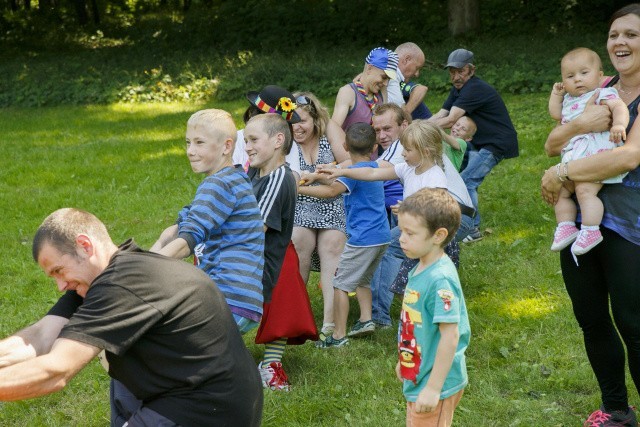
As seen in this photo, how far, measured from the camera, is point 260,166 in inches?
189

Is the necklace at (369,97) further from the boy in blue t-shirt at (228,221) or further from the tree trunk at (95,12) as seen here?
the tree trunk at (95,12)

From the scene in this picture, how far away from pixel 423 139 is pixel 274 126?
1105 millimetres

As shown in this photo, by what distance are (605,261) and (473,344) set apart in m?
1.81

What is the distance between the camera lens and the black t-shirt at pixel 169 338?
113 inches

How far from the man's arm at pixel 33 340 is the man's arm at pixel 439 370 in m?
1.42

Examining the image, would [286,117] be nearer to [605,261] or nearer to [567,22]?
[605,261]

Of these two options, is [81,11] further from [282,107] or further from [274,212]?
[274,212]

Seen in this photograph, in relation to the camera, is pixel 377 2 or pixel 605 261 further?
pixel 377 2

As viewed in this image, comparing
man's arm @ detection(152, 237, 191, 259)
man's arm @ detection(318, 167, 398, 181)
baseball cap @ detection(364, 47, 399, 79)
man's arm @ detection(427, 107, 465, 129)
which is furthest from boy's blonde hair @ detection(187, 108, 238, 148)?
man's arm @ detection(427, 107, 465, 129)

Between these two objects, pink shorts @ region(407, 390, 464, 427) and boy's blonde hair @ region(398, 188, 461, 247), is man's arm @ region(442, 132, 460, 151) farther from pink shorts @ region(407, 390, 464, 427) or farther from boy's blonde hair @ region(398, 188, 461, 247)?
pink shorts @ region(407, 390, 464, 427)

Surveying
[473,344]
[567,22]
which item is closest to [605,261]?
[473,344]

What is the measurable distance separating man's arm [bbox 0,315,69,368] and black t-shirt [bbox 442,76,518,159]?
18.8ft

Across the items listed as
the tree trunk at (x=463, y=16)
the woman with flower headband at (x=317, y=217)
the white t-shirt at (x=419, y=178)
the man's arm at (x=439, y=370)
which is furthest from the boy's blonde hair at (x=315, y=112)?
the tree trunk at (x=463, y=16)

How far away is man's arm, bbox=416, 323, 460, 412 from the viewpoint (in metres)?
3.46
